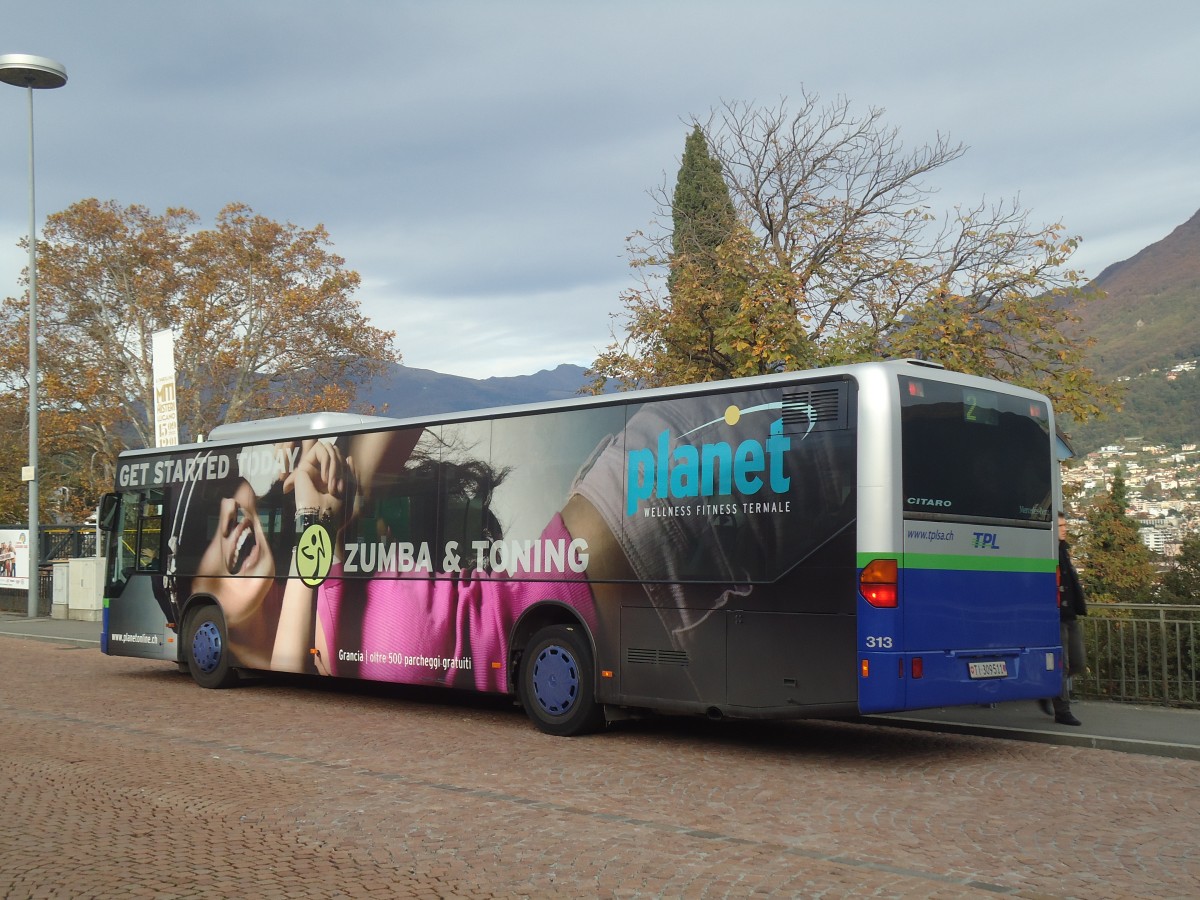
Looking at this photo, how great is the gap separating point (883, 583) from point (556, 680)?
11.5 ft

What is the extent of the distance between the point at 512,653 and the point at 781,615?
3198mm

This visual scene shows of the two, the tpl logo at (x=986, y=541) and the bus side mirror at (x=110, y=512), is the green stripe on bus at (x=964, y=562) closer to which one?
the tpl logo at (x=986, y=541)

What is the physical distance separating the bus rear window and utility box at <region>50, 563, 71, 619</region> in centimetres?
2543

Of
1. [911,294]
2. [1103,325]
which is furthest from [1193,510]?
[1103,325]

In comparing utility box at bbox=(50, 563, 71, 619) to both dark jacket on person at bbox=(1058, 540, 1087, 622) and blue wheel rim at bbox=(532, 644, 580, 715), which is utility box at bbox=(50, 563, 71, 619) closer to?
blue wheel rim at bbox=(532, 644, 580, 715)

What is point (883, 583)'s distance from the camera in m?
9.07

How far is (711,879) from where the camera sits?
19.5ft

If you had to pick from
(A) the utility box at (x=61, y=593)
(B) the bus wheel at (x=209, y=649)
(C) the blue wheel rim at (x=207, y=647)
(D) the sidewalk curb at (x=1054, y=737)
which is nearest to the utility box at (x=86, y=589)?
(A) the utility box at (x=61, y=593)

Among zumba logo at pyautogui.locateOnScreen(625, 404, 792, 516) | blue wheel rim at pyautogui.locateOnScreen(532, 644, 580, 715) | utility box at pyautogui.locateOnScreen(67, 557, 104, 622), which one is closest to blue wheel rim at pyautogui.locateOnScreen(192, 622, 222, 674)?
blue wheel rim at pyautogui.locateOnScreen(532, 644, 580, 715)

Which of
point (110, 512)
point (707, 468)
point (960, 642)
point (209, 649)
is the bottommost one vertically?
point (209, 649)

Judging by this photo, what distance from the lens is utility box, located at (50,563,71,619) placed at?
3000 cm

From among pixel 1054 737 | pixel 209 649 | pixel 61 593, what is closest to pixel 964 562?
pixel 1054 737

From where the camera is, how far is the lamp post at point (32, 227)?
26672 millimetres

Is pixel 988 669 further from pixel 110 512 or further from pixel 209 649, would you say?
pixel 110 512
